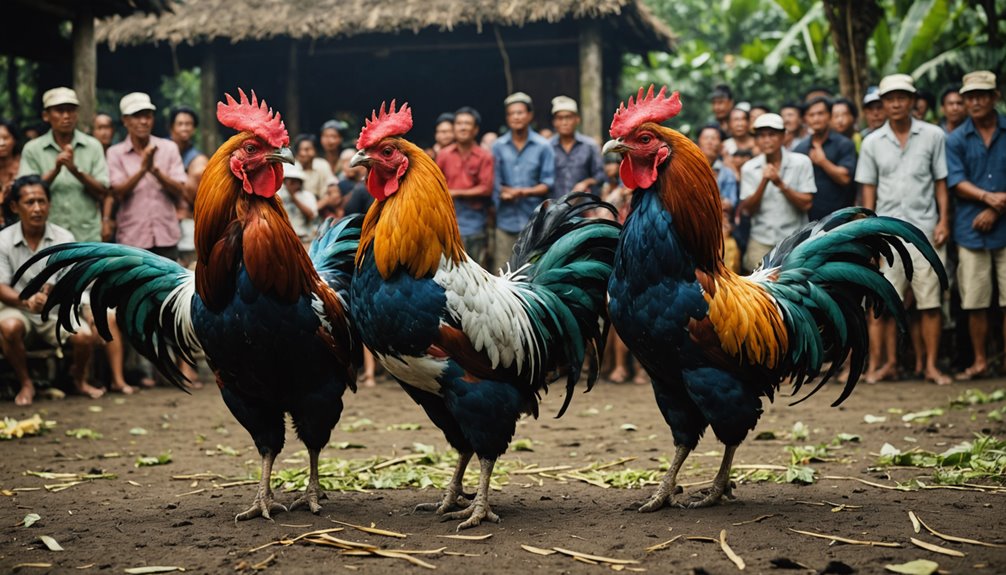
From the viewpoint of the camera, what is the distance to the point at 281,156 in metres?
4.57

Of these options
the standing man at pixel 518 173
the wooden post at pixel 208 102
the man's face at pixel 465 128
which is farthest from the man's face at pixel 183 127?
the wooden post at pixel 208 102

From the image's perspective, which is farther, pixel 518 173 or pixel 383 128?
pixel 518 173

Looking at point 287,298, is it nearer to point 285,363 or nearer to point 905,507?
point 285,363

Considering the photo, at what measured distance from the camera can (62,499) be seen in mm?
5477

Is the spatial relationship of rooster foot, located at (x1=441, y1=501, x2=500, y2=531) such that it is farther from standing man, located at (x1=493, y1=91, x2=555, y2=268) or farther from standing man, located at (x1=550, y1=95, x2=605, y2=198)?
Result: standing man, located at (x1=550, y1=95, x2=605, y2=198)

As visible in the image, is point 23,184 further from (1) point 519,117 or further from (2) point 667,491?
(2) point 667,491

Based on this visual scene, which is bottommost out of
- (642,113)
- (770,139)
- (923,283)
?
(923,283)

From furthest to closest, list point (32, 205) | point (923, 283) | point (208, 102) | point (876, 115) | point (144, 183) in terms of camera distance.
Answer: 1. point (208, 102)
2. point (876, 115)
3. point (144, 183)
4. point (923, 283)
5. point (32, 205)

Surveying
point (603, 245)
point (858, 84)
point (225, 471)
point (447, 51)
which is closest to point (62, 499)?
point (225, 471)

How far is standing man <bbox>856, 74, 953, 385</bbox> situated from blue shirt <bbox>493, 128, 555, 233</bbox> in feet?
10.0

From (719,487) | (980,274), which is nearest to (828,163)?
(980,274)

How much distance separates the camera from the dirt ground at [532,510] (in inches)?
161

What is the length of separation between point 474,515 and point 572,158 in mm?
6431

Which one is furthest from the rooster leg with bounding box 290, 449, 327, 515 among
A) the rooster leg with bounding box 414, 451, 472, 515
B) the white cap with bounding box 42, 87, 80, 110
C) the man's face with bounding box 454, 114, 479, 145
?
the man's face with bounding box 454, 114, 479, 145
